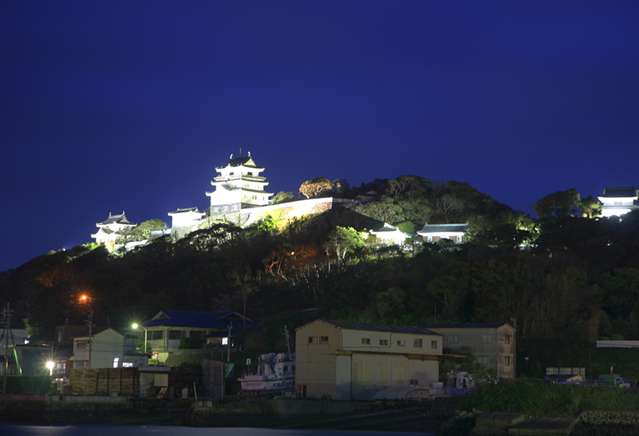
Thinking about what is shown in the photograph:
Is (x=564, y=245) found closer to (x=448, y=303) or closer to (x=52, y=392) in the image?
(x=448, y=303)

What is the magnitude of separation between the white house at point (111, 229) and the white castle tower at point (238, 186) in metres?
7.95

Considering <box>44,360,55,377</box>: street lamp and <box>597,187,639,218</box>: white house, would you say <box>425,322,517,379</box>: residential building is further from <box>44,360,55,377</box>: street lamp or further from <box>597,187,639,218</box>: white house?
<box>597,187,639,218</box>: white house

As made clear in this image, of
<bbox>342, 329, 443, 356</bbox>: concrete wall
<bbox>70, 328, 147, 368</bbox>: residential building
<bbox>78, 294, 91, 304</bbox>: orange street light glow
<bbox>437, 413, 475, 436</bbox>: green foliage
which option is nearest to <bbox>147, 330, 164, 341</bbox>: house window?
<bbox>70, 328, 147, 368</bbox>: residential building

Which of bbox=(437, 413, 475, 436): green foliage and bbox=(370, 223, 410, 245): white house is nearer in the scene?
bbox=(437, 413, 475, 436): green foliage

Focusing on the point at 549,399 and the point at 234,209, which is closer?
the point at 549,399

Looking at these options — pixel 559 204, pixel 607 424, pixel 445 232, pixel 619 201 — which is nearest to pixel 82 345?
pixel 607 424

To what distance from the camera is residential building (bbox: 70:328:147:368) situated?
48.1 metres

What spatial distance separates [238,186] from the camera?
299ft

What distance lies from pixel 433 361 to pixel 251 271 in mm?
26126

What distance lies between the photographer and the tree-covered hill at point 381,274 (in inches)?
1842

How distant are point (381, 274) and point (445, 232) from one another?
14276mm

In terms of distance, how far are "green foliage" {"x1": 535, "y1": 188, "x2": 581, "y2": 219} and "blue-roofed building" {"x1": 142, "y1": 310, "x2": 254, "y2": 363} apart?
24.9 meters

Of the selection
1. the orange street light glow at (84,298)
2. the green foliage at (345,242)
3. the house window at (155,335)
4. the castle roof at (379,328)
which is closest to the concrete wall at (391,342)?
the castle roof at (379,328)

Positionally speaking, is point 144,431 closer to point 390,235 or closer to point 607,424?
point 607,424
